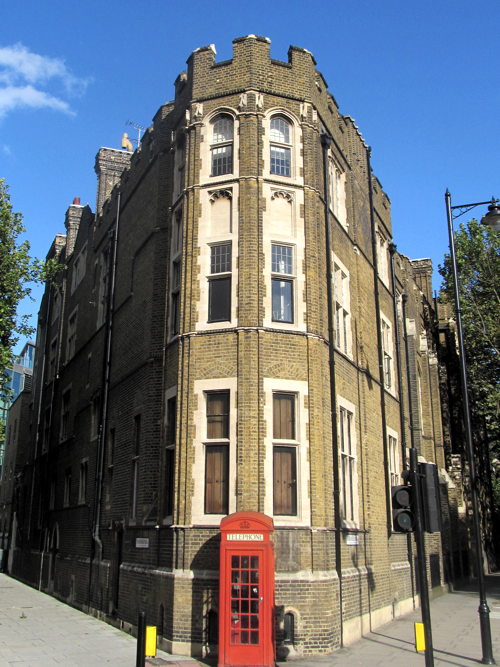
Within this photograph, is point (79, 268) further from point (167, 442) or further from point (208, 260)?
point (167, 442)

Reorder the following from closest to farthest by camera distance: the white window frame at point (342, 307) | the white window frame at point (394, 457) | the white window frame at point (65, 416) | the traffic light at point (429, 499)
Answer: the traffic light at point (429, 499) < the white window frame at point (342, 307) < the white window frame at point (394, 457) < the white window frame at point (65, 416)

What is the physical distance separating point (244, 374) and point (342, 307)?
4.93 metres

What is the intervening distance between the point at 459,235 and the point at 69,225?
18937 mm

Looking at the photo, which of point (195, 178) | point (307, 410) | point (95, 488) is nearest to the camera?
point (307, 410)

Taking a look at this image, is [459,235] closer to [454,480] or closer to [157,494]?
[454,480]

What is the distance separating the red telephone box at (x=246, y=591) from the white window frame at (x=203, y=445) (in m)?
1.13

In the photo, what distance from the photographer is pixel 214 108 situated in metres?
15.9

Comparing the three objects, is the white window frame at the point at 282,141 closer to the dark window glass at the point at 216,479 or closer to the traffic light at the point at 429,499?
the dark window glass at the point at 216,479

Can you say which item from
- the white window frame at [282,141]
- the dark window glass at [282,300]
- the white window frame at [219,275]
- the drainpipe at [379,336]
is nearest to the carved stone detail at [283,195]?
the white window frame at [282,141]

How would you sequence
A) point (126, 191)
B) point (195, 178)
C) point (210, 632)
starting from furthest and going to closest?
point (126, 191), point (195, 178), point (210, 632)

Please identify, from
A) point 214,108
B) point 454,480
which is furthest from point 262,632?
point 454,480

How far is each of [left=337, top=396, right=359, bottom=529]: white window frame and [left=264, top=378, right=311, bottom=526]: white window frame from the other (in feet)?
5.42

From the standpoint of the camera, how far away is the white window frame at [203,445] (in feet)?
43.0

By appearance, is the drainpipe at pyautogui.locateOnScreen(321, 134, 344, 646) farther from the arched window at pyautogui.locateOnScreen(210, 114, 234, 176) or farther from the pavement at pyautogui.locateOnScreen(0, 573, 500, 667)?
the arched window at pyautogui.locateOnScreen(210, 114, 234, 176)
